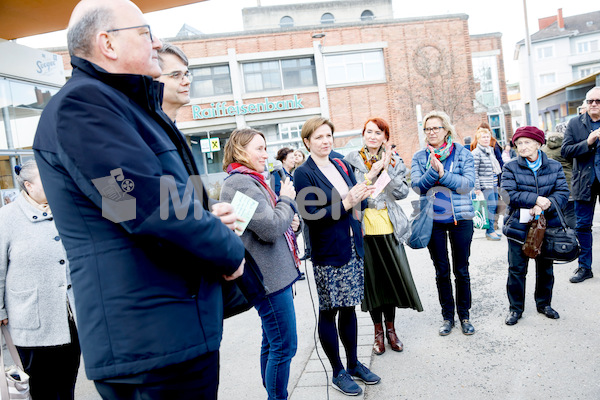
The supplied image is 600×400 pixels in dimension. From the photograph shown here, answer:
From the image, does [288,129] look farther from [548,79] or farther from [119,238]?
[548,79]

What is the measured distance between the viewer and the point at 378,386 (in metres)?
3.59

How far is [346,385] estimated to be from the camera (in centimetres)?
346

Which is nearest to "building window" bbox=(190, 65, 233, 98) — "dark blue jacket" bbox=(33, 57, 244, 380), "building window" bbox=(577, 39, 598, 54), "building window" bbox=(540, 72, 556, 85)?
"dark blue jacket" bbox=(33, 57, 244, 380)

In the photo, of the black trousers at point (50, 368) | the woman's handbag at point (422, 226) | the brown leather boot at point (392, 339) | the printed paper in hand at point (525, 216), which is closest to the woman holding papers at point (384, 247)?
the brown leather boot at point (392, 339)

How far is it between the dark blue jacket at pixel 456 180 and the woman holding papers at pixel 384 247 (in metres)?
0.30

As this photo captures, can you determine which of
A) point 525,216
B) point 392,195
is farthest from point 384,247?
point 525,216

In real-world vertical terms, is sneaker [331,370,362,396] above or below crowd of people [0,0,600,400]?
below

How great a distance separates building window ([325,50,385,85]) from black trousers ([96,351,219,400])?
28.0 metres

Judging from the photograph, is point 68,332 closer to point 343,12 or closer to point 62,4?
point 62,4

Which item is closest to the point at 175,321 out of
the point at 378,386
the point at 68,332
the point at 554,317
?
the point at 68,332

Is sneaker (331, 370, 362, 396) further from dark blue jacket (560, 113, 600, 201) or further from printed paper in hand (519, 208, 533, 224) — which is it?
dark blue jacket (560, 113, 600, 201)

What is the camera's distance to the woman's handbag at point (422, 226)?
172 inches

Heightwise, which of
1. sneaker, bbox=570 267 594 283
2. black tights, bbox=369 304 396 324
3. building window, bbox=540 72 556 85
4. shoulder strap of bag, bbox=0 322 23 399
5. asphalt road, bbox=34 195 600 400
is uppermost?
building window, bbox=540 72 556 85

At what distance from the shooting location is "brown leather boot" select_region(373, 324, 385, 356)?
417 cm
